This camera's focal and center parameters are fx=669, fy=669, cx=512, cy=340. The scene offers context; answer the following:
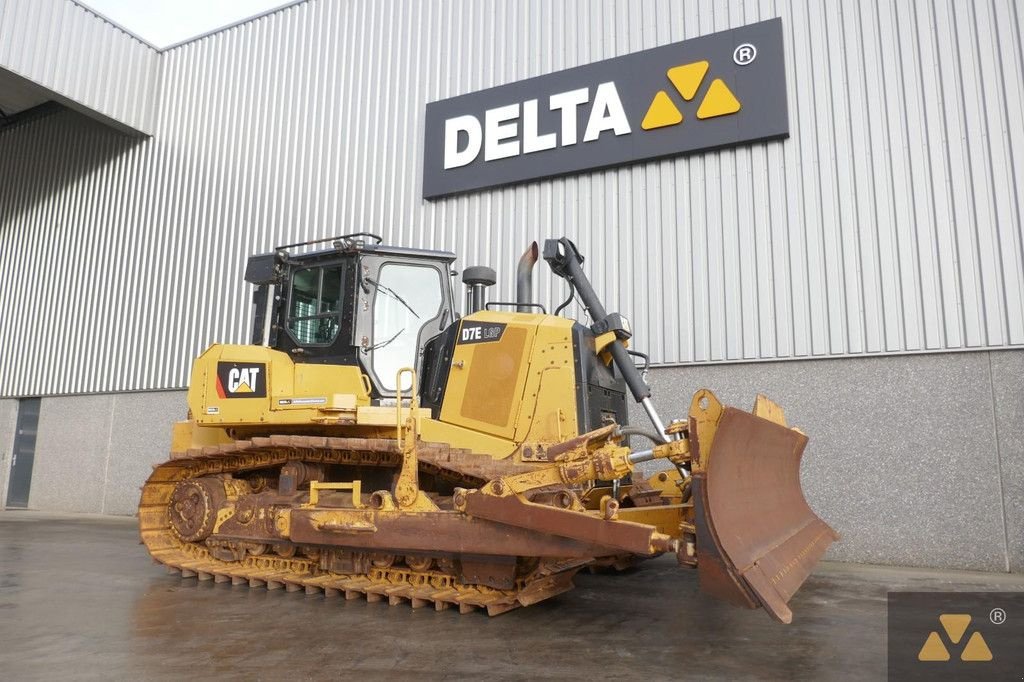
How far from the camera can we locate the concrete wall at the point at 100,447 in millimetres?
12945

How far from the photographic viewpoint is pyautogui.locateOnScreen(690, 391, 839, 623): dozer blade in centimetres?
368

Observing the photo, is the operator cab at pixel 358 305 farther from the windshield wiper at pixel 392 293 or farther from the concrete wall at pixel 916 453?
the concrete wall at pixel 916 453

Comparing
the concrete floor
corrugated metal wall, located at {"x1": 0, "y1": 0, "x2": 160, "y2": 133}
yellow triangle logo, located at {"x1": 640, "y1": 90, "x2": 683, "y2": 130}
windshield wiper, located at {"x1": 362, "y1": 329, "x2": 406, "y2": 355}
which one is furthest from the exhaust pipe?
corrugated metal wall, located at {"x1": 0, "y1": 0, "x2": 160, "y2": 133}

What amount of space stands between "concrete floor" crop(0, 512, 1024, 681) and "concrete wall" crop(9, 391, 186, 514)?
6.89 metres

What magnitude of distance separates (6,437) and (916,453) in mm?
17910

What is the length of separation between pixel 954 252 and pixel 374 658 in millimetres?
7871

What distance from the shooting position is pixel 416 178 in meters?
11.5

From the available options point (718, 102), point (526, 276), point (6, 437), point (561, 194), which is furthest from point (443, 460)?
point (6, 437)

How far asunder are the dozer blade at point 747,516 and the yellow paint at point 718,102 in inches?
216

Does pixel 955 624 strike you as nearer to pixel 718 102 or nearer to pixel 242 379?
pixel 242 379

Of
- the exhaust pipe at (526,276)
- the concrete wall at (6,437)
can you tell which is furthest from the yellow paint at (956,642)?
the concrete wall at (6,437)

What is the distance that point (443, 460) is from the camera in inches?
203

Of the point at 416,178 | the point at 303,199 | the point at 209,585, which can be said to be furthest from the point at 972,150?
the point at 303,199

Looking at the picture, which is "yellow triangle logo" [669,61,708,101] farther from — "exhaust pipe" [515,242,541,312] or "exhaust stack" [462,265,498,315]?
"exhaust stack" [462,265,498,315]
